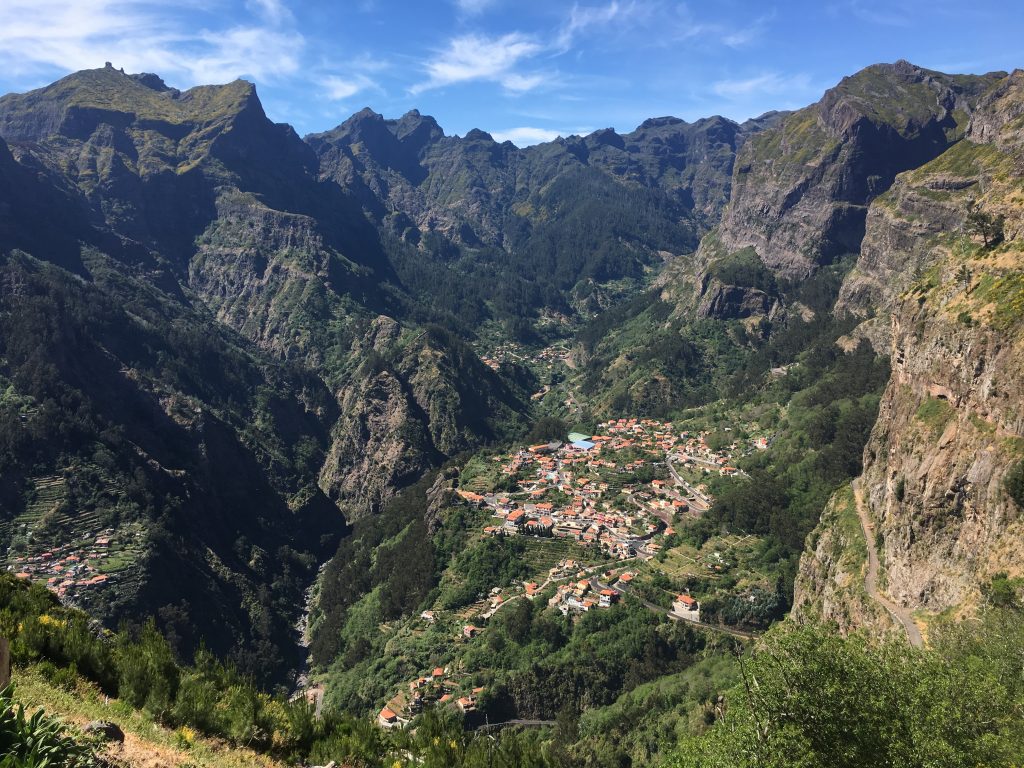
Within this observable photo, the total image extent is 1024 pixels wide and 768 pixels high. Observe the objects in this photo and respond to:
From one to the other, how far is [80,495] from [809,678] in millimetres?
126801

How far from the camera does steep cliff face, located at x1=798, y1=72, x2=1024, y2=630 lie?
45.2 meters

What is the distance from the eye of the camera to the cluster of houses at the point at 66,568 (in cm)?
8956

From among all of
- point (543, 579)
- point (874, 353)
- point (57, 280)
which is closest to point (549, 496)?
point (543, 579)

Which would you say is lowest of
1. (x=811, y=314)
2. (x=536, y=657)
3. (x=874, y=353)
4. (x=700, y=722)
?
(x=536, y=657)

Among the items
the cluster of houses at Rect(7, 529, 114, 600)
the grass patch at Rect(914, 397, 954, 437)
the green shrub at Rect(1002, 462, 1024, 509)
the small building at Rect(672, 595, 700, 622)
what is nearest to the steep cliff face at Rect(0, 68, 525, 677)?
the cluster of houses at Rect(7, 529, 114, 600)

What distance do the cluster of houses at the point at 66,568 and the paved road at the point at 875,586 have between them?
104814 mm

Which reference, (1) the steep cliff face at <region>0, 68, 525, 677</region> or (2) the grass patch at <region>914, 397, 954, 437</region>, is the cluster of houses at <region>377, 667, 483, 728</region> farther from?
(2) the grass patch at <region>914, 397, 954, 437</region>

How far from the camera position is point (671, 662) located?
246 ft

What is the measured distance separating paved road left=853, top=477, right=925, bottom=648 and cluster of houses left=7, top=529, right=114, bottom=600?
105m

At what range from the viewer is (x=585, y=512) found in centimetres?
11419

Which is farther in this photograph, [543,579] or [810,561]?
[543,579]

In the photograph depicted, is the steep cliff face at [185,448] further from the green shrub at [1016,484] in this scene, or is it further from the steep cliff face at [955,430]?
the green shrub at [1016,484]

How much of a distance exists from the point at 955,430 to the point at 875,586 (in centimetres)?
1614

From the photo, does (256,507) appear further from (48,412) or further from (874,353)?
(874,353)
